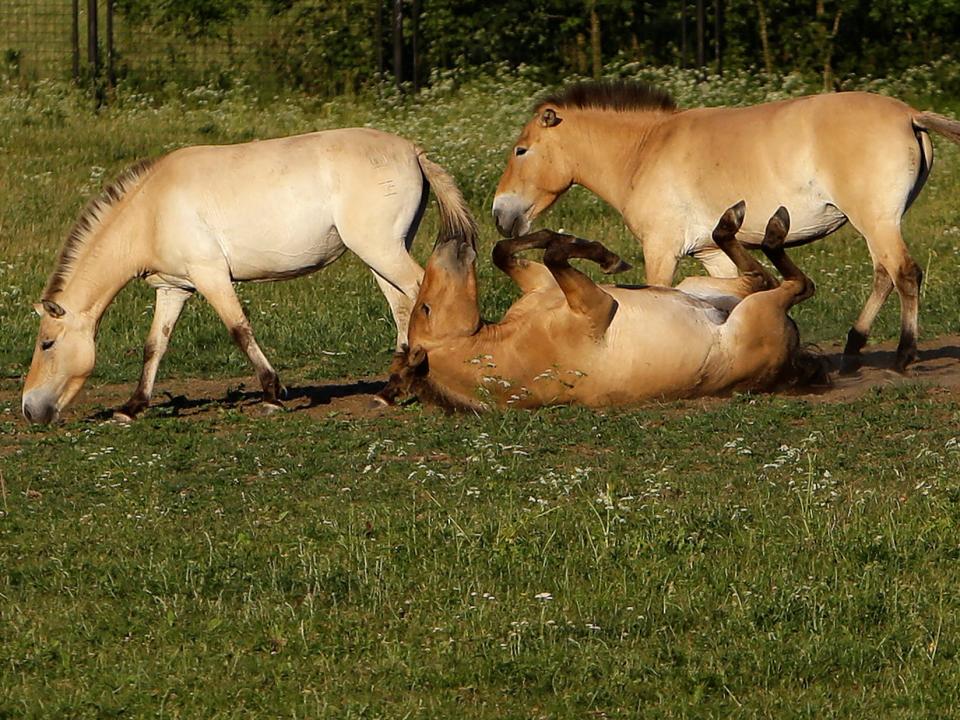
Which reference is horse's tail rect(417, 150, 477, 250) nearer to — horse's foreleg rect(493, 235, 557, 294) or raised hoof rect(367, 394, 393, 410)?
horse's foreleg rect(493, 235, 557, 294)

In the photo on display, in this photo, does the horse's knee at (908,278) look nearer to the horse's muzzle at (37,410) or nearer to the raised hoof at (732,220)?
the raised hoof at (732,220)

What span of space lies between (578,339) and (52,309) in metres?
3.28

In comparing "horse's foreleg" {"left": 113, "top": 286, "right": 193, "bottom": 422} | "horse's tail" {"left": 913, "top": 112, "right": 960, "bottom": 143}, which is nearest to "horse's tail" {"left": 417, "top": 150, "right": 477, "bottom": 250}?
"horse's foreleg" {"left": 113, "top": 286, "right": 193, "bottom": 422}

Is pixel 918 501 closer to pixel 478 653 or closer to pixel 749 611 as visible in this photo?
pixel 749 611

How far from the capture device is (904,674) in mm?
4637

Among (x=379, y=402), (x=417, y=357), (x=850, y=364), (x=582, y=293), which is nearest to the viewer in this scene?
(x=582, y=293)

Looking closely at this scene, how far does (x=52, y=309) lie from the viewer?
9.45 metres

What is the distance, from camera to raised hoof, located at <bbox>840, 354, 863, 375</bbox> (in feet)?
32.2

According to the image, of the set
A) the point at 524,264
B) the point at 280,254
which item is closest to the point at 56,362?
the point at 280,254

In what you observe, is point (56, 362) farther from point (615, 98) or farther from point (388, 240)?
point (615, 98)

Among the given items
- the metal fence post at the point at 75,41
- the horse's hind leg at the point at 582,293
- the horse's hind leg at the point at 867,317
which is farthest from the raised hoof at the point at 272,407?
the metal fence post at the point at 75,41

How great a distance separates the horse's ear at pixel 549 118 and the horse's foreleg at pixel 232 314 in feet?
8.12

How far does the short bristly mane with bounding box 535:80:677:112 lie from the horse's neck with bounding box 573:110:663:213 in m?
0.06

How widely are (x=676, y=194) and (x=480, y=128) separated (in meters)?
9.20
